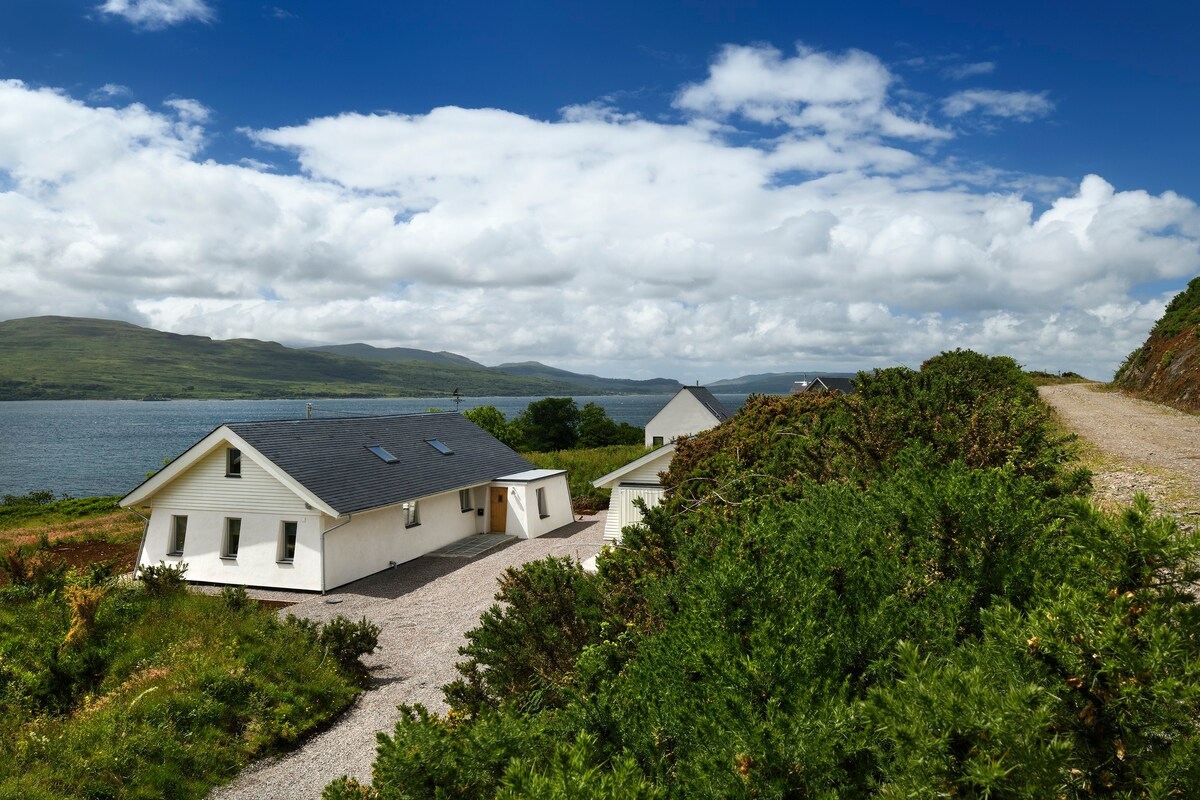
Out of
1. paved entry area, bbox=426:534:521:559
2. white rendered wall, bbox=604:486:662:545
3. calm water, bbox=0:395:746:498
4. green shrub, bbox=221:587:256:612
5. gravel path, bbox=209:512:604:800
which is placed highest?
white rendered wall, bbox=604:486:662:545

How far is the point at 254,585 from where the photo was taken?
2019 centimetres

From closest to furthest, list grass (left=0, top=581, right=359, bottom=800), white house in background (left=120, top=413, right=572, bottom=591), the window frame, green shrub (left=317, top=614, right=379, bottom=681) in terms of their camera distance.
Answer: grass (left=0, top=581, right=359, bottom=800), green shrub (left=317, top=614, right=379, bottom=681), white house in background (left=120, top=413, right=572, bottom=591), the window frame

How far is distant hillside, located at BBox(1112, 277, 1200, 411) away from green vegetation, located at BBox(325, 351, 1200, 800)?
2445 cm

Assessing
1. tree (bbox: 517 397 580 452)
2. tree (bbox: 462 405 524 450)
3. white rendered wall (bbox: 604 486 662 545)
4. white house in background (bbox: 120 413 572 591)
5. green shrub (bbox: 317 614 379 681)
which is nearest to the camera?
green shrub (bbox: 317 614 379 681)

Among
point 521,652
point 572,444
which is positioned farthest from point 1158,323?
point 572,444

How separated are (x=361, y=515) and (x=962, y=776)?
21.1 metres

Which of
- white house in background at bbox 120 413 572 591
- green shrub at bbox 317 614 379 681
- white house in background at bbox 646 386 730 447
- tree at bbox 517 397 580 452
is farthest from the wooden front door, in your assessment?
tree at bbox 517 397 580 452

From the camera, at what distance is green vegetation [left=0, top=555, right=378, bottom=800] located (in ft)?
29.9

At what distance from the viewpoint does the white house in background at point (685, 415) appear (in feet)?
146

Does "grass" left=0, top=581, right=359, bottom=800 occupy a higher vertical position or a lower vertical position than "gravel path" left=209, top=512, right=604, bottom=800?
higher

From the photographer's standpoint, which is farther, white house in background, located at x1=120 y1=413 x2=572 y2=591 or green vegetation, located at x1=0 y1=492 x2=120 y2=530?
green vegetation, located at x1=0 y1=492 x2=120 y2=530

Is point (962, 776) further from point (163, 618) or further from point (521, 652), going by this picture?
point (163, 618)

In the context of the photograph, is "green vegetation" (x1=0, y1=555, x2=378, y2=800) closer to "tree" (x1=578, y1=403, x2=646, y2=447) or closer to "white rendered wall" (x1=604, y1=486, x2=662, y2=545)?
"white rendered wall" (x1=604, y1=486, x2=662, y2=545)

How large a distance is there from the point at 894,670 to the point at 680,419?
42.7m
